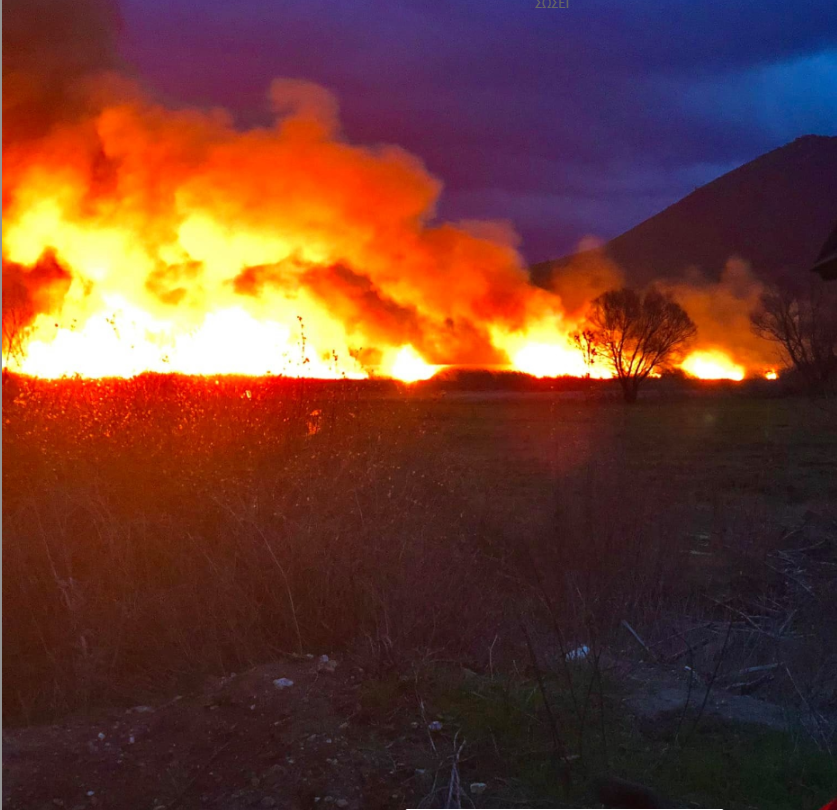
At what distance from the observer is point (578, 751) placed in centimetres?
432

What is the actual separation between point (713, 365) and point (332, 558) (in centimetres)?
6461

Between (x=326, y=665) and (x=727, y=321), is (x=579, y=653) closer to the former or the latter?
(x=326, y=665)

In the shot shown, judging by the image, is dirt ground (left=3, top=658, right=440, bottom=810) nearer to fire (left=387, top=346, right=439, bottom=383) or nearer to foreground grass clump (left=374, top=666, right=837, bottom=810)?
foreground grass clump (left=374, top=666, right=837, bottom=810)

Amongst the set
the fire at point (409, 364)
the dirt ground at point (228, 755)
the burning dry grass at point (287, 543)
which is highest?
the fire at point (409, 364)

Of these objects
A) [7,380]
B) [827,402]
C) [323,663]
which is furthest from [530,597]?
[827,402]

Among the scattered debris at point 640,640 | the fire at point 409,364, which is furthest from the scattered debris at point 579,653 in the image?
the fire at point 409,364

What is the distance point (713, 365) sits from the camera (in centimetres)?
6631

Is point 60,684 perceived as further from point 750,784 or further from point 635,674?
point 750,784

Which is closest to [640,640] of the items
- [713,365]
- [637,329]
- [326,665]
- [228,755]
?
[326,665]

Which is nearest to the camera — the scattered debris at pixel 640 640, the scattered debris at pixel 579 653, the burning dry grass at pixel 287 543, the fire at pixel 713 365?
the scattered debris at pixel 579 653

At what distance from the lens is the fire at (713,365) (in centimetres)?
6456

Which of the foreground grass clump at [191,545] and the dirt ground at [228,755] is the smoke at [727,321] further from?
the dirt ground at [228,755]

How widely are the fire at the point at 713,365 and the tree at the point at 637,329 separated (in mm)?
12099

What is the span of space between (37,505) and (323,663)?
2813 millimetres
